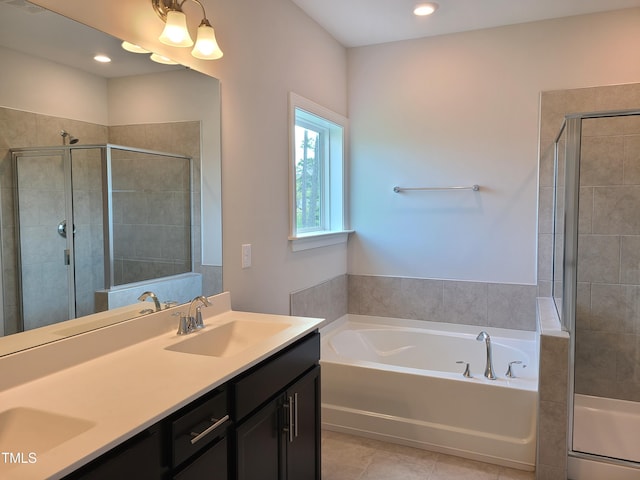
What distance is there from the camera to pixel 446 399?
2.57 metres

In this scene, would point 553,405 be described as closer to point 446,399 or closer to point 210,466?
point 446,399

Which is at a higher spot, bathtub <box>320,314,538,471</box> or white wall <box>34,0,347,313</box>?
white wall <box>34,0,347,313</box>

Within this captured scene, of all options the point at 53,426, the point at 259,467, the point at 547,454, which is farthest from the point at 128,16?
the point at 547,454

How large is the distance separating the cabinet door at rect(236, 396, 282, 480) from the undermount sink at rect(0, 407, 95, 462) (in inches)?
20.2

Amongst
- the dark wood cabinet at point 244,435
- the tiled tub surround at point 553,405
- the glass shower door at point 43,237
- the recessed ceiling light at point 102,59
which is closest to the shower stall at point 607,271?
the tiled tub surround at point 553,405

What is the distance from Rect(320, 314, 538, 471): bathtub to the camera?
245cm

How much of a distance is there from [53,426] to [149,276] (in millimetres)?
780

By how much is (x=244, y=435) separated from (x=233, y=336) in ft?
1.95

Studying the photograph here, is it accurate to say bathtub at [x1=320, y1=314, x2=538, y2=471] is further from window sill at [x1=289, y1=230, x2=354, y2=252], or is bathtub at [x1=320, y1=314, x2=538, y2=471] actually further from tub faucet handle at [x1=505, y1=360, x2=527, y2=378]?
window sill at [x1=289, y1=230, x2=354, y2=252]

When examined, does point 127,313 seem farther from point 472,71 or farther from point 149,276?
point 472,71

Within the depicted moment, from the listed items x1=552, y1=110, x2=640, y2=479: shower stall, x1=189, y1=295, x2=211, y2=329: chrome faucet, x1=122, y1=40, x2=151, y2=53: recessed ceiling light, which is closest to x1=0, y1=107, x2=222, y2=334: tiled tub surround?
x1=189, y1=295, x2=211, y2=329: chrome faucet

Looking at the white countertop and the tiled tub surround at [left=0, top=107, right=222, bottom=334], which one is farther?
the tiled tub surround at [left=0, top=107, right=222, bottom=334]

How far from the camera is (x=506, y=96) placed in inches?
126

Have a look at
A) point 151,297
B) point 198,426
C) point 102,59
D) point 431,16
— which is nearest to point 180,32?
point 102,59
